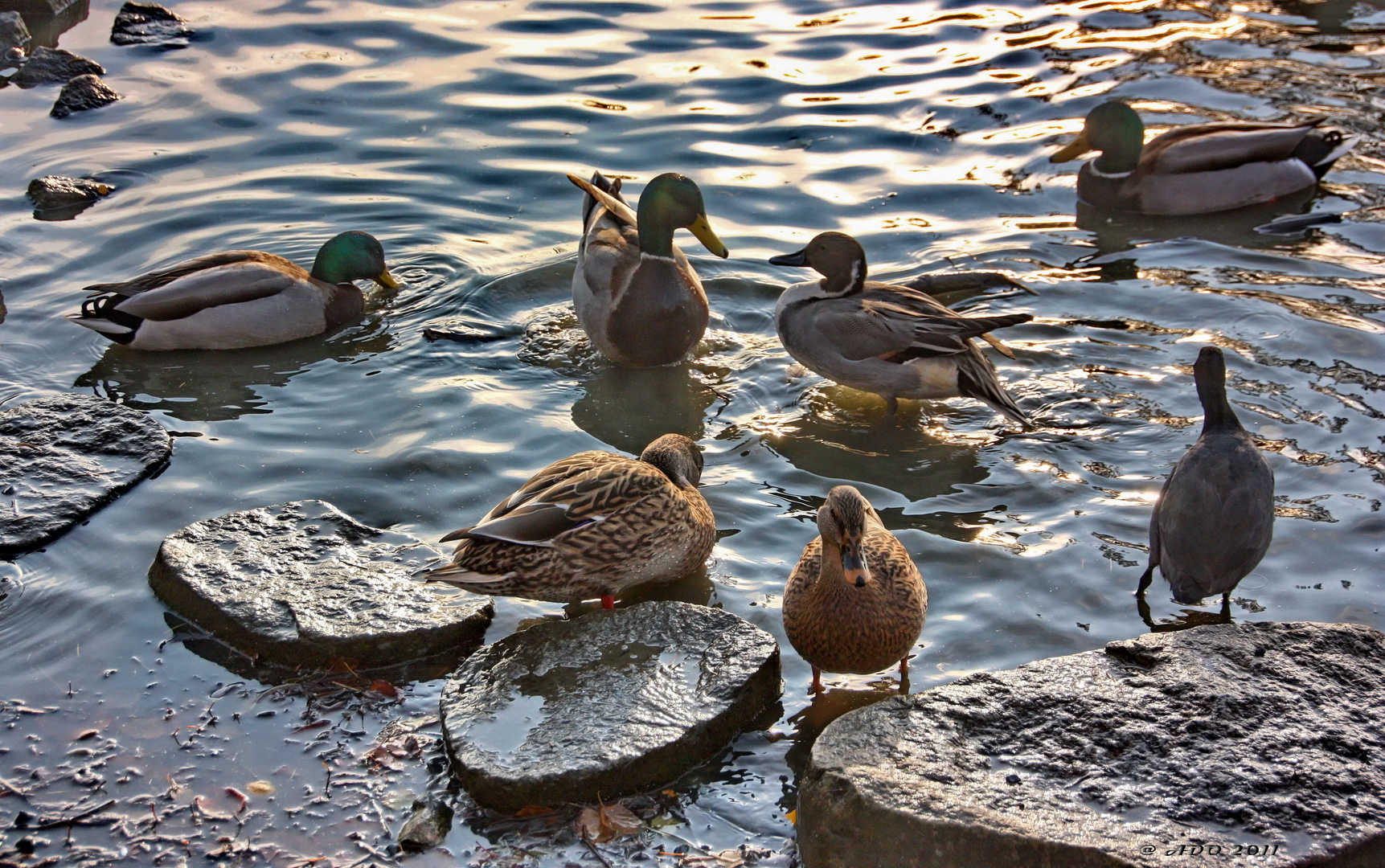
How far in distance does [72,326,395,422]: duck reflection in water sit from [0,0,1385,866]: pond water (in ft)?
0.11

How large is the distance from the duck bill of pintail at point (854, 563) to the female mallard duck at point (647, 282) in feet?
10.4

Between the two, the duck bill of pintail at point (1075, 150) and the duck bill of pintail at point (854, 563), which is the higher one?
the duck bill of pintail at point (1075, 150)

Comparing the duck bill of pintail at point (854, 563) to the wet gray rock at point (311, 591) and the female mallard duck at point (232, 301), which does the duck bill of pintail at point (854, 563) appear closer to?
the wet gray rock at point (311, 591)

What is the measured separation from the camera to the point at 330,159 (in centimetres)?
941

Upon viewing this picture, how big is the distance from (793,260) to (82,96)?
694cm

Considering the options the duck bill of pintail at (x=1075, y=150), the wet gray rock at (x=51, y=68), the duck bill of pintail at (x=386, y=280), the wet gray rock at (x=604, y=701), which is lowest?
the wet gray rock at (x=604, y=701)

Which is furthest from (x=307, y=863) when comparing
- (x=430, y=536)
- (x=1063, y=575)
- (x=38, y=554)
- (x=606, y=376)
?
(x=606, y=376)

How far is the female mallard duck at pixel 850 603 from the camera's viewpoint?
159 inches

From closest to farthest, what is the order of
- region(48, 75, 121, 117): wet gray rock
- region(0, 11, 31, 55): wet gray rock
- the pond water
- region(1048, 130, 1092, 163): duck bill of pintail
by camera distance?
the pond water → region(1048, 130, 1092, 163): duck bill of pintail → region(48, 75, 121, 117): wet gray rock → region(0, 11, 31, 55): wet gray rock

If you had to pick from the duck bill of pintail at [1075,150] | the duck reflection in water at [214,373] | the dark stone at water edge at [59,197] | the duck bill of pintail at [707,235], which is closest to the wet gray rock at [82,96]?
the dark stone at water edge at [59,197]

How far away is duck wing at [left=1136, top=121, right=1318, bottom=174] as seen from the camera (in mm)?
8539

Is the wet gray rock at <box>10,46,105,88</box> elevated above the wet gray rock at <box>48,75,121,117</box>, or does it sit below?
above

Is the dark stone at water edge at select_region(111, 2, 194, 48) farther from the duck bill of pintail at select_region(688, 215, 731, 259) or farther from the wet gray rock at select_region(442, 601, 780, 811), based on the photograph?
the wet gray rock at select_region(442, 601, 780, 811)

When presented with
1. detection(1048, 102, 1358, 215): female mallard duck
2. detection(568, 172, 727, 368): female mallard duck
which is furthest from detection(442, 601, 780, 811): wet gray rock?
detection(1048, 102, 1358, 215): female mallard duck
